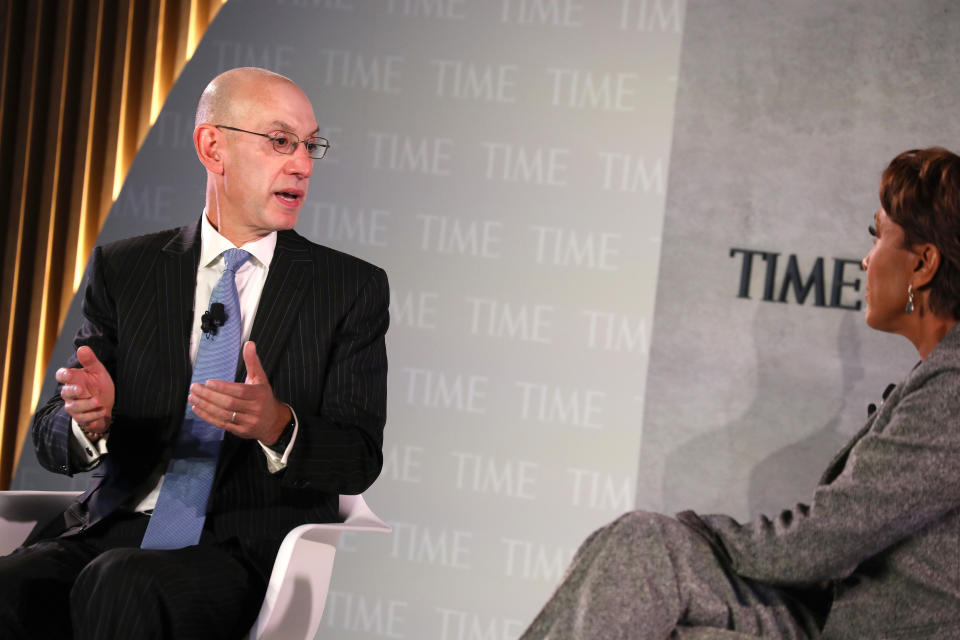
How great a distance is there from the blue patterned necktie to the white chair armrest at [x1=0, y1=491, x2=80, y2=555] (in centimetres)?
40

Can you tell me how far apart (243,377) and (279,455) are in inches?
10.1

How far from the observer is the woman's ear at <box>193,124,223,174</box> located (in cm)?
256

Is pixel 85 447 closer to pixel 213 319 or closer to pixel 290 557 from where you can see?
pixel 213 319

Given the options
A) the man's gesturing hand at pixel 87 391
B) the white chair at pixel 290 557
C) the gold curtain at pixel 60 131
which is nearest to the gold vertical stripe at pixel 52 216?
the gold curtain at pixel 60 131

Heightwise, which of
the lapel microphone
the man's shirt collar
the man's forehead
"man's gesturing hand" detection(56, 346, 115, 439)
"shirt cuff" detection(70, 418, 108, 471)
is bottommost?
"shirt cuff" detection(70, 418, 108, 471)

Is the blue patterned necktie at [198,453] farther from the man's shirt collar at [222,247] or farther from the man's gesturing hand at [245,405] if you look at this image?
the man's gesturing hand at [245,405]

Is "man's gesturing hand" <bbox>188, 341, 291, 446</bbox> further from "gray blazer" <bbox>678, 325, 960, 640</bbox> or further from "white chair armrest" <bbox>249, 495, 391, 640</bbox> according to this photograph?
"gray blazer" <bbox>678, 325, 960, 640</bbox>

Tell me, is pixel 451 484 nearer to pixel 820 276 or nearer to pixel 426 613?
pixel 426 613

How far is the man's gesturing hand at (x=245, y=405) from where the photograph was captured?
204 cm

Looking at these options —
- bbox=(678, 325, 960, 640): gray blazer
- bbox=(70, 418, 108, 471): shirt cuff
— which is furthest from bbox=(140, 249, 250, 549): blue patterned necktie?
bbox=(678, 325, 960, 640): gray blazer

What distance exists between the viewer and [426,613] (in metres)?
3.92

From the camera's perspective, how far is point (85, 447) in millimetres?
2289

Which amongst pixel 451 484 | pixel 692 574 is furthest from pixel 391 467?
pixel 692 574

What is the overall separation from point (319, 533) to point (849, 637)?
3.68 ft
